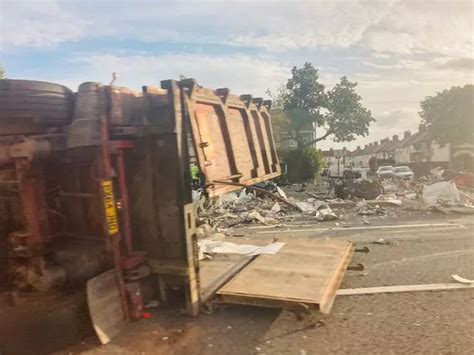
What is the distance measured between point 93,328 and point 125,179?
1466 millimetres

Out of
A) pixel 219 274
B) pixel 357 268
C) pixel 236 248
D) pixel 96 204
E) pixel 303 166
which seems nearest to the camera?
pixel 96 204

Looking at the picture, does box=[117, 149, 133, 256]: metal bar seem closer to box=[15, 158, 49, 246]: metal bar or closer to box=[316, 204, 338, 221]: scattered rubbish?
box=[15, 158, 49, 246]: metal bar

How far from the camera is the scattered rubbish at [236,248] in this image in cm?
581

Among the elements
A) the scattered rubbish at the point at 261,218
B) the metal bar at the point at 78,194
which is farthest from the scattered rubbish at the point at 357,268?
the scattered rubbish at the point at 261,218

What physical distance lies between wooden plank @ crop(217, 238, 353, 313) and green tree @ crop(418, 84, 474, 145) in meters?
41.5

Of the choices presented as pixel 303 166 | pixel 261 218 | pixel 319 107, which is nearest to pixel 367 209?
pixel 261 218

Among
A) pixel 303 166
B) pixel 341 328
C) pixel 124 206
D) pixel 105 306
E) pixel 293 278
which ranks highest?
pixel 124 206

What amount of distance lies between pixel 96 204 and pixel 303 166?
1026 inches

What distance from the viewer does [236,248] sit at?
606cm

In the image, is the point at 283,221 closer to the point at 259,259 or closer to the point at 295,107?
the point at 259,259

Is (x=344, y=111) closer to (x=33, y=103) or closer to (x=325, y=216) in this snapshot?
(x=325, y=216)

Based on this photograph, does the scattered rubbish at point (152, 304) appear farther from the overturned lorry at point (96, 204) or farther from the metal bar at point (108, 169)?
the metal bar at point (108, 169)

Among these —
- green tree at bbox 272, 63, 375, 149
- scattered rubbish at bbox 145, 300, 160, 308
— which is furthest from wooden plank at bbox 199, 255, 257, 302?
green tree at bbox 272, 63, 375, 149

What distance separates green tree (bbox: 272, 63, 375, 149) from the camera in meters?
41.0
